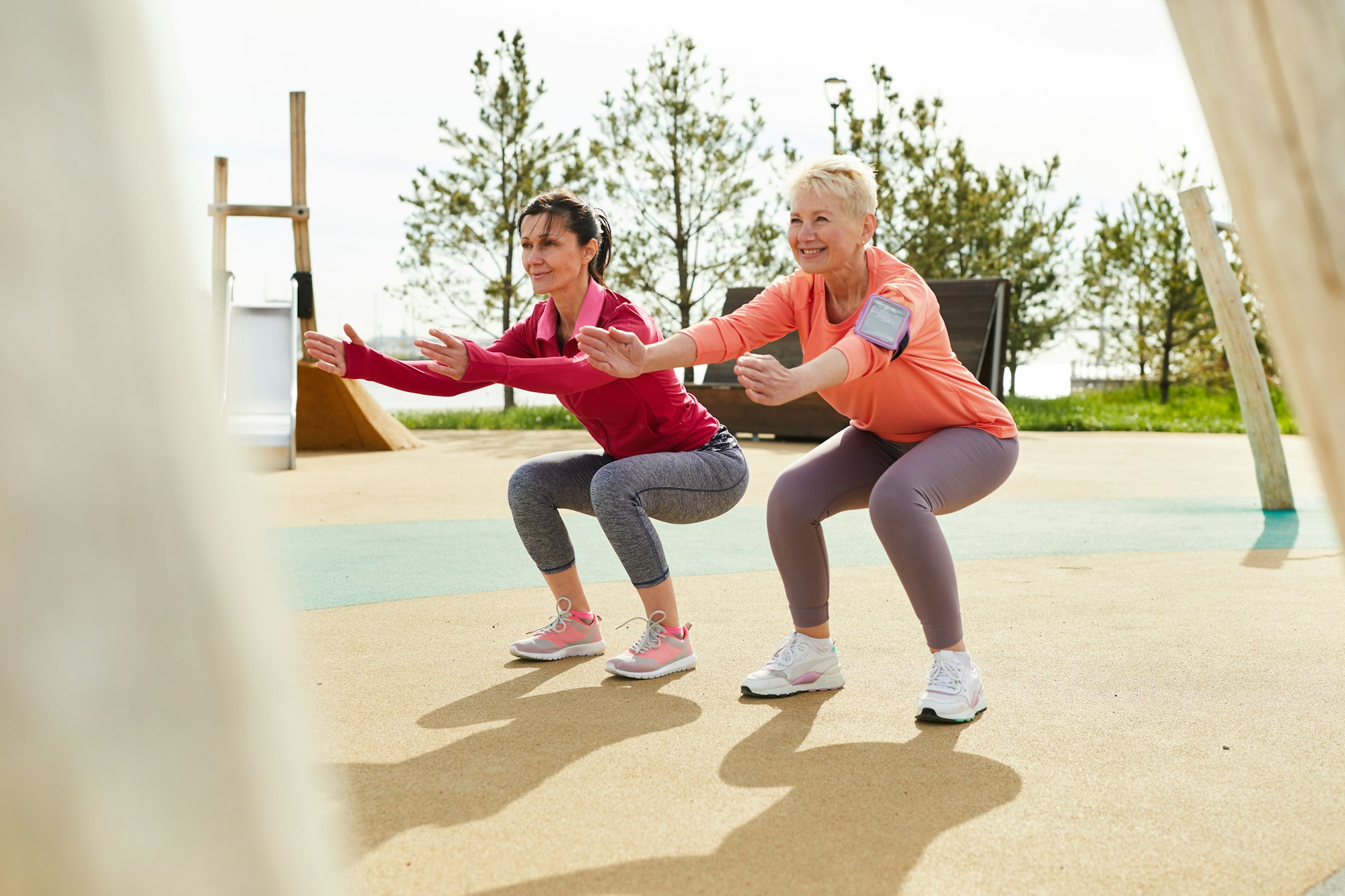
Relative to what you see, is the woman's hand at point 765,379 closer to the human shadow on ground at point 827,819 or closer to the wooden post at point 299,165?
the human shadow on ground at point 827,819

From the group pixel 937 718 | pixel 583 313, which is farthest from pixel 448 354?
pixel 937 718

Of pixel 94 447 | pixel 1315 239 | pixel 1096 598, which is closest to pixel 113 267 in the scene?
pixel 94 447

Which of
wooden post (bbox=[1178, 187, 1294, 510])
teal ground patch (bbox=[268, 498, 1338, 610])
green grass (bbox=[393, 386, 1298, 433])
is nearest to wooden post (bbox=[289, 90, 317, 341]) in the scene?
green grass (bbox=[393, 386, 1298, 433])

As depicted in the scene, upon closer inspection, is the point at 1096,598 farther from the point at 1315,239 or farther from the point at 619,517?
the point at 1315,239

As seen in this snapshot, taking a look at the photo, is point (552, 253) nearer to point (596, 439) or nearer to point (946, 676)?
point (596, 439)

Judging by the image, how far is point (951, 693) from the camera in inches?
115

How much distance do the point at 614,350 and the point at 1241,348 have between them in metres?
5.52

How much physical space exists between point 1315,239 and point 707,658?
123 inches

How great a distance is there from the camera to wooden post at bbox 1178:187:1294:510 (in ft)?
23.3

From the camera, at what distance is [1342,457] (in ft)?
2.36

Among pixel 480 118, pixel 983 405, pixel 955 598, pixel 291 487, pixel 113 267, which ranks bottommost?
pixel 291 487

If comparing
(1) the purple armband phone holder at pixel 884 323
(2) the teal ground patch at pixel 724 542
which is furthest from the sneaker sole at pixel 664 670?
(2) the teal ground patch at pixel 724 542

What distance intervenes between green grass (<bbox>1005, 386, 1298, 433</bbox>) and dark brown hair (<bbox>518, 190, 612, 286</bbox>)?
1216 centimetres

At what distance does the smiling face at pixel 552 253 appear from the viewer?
3654 mm
